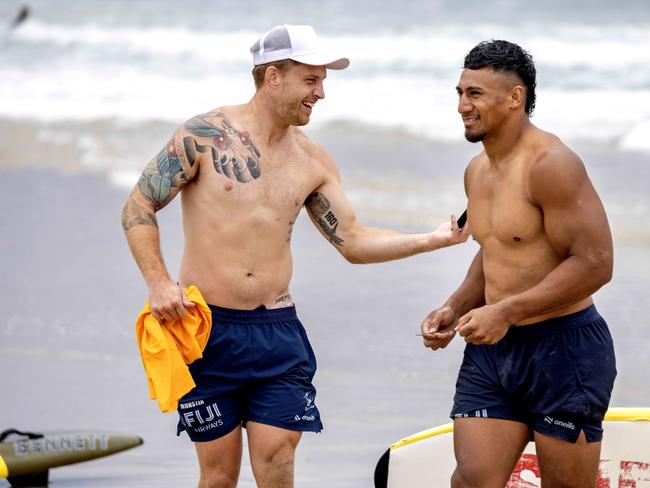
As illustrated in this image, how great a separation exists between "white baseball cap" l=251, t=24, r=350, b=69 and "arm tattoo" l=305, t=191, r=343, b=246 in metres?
0.61

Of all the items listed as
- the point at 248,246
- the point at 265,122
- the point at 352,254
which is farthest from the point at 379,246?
the point at 265,122

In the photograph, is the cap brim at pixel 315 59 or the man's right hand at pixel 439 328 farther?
the cap brim at pixel 315 59

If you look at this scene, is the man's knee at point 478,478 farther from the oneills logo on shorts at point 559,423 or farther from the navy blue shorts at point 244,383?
A: the navy blue shorts at point 244,383

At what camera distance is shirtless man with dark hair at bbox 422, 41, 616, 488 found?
4.52 meters

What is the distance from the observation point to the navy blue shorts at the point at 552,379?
4633 millimetres

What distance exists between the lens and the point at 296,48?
17.4 ft

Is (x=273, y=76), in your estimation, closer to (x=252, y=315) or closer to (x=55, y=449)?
(x=252, y=315)

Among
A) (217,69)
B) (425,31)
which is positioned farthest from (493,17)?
(217,69)

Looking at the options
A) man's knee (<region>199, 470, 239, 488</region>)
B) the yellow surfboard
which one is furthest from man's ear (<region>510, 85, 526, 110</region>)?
the yellow surfboard

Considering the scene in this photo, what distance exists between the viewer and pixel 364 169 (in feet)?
47.8

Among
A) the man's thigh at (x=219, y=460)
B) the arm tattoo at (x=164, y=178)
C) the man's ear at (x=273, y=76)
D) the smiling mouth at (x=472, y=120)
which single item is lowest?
the man's thigh at (x=219, y=460)

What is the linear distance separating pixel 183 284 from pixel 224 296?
0.65 ft

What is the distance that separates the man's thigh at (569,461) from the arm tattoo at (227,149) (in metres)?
1.65

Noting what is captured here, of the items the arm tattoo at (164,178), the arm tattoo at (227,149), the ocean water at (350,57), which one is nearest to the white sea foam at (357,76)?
the ocean water at (350,57)
